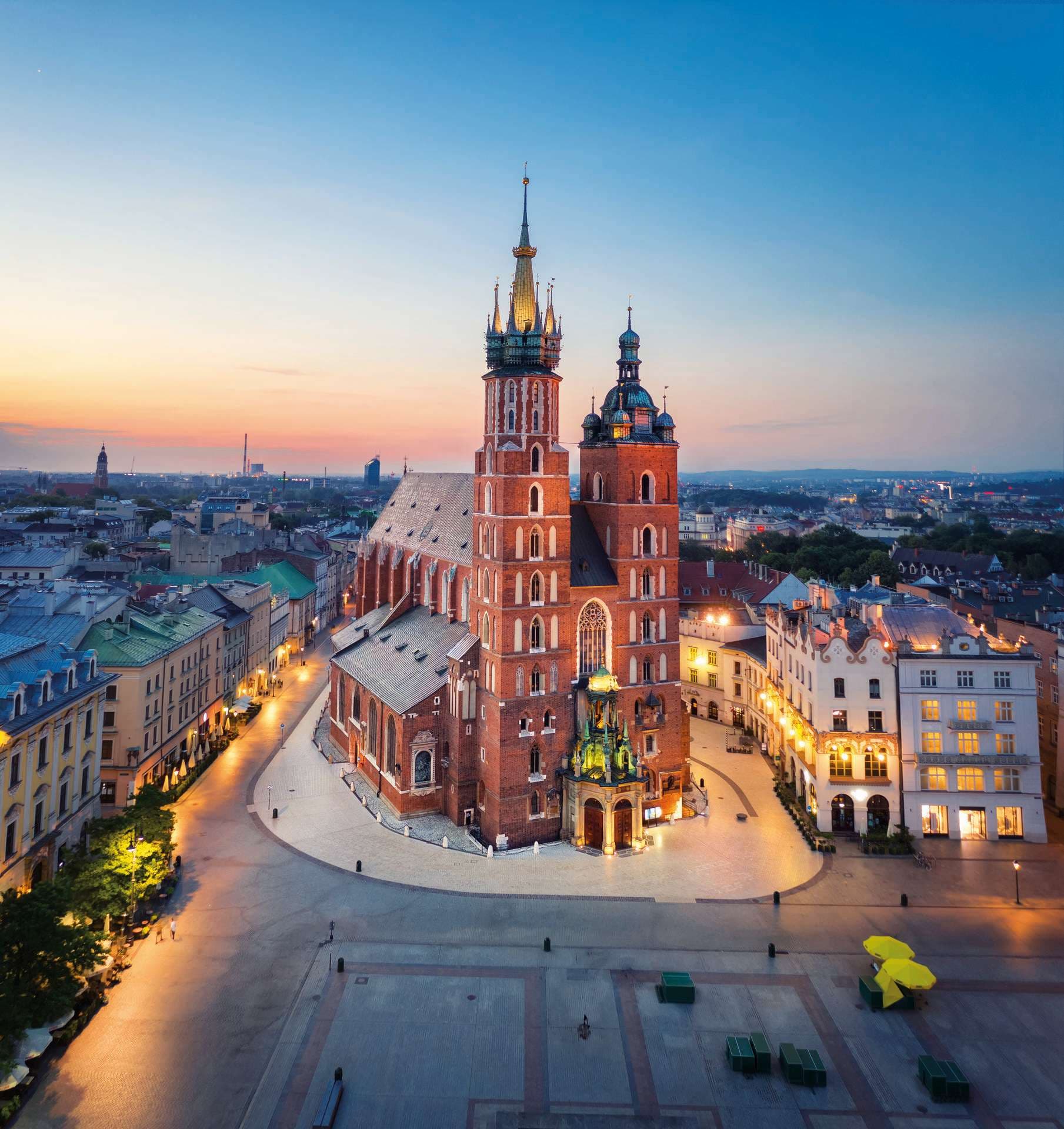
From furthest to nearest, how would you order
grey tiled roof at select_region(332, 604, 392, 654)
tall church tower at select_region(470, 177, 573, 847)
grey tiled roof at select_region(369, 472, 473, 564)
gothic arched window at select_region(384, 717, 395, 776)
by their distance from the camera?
grey tiled roof at select_region(332, 604, 392, 654)
grey tiled roof at select_region(369, 472, 473, 564)
gothic arched window at select_region(384, 717, 395, 776)
tall church tower at select_region(470, 177, 573, 847)

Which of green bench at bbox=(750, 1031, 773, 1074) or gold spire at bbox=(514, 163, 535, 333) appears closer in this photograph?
green bench at bbox=(750, 1031, 773, 1074)

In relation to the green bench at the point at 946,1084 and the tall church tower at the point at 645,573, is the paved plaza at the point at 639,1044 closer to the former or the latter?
the green bench at the point at 946,1084

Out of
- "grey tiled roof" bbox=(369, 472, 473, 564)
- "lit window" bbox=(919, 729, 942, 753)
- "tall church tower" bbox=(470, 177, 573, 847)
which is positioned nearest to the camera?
"tall church tower" bbox=(470, 177, 573, 847)

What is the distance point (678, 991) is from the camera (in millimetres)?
34562

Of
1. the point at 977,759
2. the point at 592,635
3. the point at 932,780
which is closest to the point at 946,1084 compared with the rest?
the point at 932,780

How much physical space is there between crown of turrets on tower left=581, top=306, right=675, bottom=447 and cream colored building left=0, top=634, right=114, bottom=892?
38.5 metres

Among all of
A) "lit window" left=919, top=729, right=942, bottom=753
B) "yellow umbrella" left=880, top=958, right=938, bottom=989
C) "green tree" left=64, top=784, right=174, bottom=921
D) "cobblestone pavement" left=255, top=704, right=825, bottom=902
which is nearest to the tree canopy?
"lit window" left=919, top=729, right=942, bottom=753

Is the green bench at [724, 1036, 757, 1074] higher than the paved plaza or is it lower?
higher

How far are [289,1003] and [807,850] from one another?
3444 cm

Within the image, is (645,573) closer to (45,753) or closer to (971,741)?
(971,741)

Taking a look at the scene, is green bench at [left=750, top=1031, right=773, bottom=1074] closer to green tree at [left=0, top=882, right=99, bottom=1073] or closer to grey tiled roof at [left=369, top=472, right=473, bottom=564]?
green tree at [left=0, top=882, right=99, bottom=1073]

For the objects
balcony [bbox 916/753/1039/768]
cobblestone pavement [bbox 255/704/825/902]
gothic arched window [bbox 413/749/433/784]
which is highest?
balcony [bbox 916/753/1039/768]

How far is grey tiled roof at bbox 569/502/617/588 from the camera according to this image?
55.5 m

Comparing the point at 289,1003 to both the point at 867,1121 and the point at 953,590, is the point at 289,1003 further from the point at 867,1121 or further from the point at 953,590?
the point at 953,590
